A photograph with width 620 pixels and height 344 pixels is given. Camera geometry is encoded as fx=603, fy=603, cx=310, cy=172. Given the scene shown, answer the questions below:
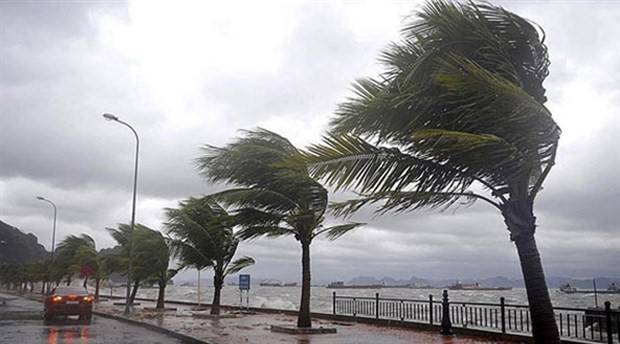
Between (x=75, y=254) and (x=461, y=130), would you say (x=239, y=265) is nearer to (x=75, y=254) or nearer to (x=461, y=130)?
(x=461, y=130)

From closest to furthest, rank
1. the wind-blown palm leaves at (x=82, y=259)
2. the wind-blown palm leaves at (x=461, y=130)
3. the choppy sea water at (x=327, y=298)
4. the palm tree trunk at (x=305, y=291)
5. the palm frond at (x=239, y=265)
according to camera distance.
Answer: the wind-blown palm leaves at (x=461, y=130) → the palm tree trunk at (x=305, y=291) → the palm frond at (x=239, y=265) → the wind-blown palm leaves at (x=82, y=259) → the choppy sea water at (x=327, y=298)

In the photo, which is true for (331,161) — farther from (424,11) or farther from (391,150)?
(424,11)

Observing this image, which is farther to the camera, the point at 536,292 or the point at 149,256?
the point at 149,256

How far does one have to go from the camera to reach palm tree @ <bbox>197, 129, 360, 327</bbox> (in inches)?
709

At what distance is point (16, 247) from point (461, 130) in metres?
176

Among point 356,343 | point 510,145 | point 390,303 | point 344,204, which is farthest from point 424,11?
point 390,303

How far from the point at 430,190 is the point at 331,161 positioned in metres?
1.53

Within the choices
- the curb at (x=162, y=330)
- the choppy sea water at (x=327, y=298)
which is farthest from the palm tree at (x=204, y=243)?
the choppy sea water at (x=327, y=298)

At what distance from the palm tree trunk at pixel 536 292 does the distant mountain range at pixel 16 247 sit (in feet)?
539

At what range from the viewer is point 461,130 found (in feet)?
28.1

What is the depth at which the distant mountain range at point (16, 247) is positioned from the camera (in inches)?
6216

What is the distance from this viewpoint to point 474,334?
647 inches

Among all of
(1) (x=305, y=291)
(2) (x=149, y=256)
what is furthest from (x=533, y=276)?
(2) (x=149, y=256)

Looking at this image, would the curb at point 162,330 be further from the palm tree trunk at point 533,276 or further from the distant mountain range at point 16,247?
the distant mountain range at point 16,247
